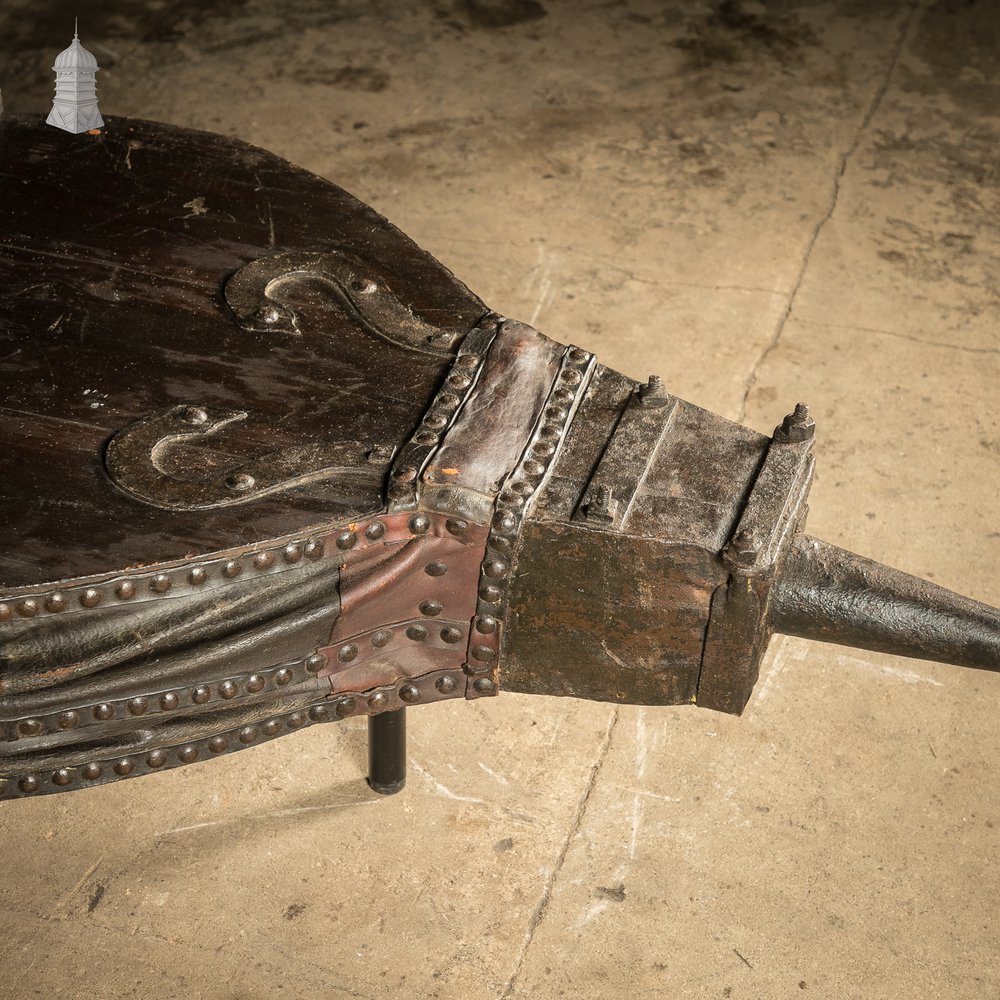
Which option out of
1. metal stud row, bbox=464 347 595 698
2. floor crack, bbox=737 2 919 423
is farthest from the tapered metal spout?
floor crack, bbox=737 2 919 423

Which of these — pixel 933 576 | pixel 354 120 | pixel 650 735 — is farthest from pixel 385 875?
pixel 354 120

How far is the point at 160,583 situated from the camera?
166cm

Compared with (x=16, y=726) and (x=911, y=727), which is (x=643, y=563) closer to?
(x=16, y=726)

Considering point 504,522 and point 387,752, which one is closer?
point 504,522

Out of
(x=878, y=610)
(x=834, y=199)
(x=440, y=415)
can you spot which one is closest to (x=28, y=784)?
(x=440, y=415)

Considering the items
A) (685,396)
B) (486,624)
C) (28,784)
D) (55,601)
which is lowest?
(685,396)

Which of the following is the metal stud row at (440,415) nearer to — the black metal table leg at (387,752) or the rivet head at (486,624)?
the rivet head at (486,624)

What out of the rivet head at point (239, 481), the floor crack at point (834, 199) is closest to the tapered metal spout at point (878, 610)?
the rivet head at point (239, 481)

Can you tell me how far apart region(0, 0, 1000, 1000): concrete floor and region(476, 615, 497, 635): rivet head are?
0.60 meters

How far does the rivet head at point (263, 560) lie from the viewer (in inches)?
66.9

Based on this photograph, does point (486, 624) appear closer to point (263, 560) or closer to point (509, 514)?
point (509, 514)

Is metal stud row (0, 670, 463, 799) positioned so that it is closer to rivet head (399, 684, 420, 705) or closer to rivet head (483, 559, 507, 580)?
rivet head (399, 684, 420, 705)

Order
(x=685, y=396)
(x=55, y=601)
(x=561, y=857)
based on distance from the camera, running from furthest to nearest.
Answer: (x=685, y=396)
(x=561, y=857)
(x=55, y=601)

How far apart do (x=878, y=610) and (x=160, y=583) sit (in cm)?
86
